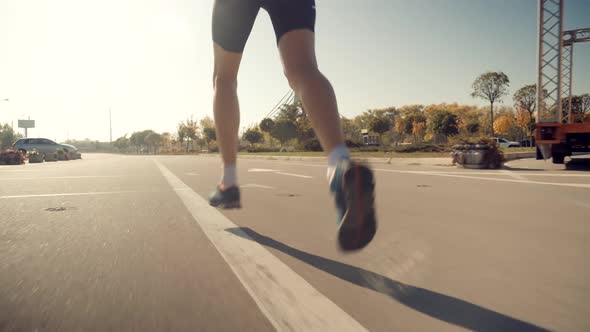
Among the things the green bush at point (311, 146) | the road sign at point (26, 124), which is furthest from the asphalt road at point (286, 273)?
the road sign at point (26, 124)

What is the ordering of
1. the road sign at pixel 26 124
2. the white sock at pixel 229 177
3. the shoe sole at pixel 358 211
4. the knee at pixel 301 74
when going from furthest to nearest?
the road sign at pixel 26 124, the white sock at pixel 229 177, the knee at pixel 301 74, the shoe sole at pixel 358 211

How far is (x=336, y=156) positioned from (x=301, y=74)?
510 millimetres

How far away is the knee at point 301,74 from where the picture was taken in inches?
70.9

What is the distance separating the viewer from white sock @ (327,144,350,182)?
154cm

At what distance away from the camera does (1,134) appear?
86.8 m

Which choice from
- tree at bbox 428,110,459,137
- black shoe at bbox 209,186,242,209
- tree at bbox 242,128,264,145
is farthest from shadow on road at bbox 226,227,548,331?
tree at bbox 242,128,264,145

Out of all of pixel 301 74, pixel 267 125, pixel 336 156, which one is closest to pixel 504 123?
pixel 267 125

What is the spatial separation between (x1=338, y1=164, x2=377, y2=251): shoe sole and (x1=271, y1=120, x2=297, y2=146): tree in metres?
56.7

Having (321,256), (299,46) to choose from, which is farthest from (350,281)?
(299,46)

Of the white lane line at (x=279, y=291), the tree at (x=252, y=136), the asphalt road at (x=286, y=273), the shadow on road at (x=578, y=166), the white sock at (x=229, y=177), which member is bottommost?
the asphalt road at (x=286, y=273)

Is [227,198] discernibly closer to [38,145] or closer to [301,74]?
[301,74]

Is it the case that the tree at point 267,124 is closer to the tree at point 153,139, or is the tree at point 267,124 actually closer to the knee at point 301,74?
the tree at point 153,139

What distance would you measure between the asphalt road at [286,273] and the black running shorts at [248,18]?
1.10 metres

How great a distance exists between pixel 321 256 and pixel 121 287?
2.57 feet
